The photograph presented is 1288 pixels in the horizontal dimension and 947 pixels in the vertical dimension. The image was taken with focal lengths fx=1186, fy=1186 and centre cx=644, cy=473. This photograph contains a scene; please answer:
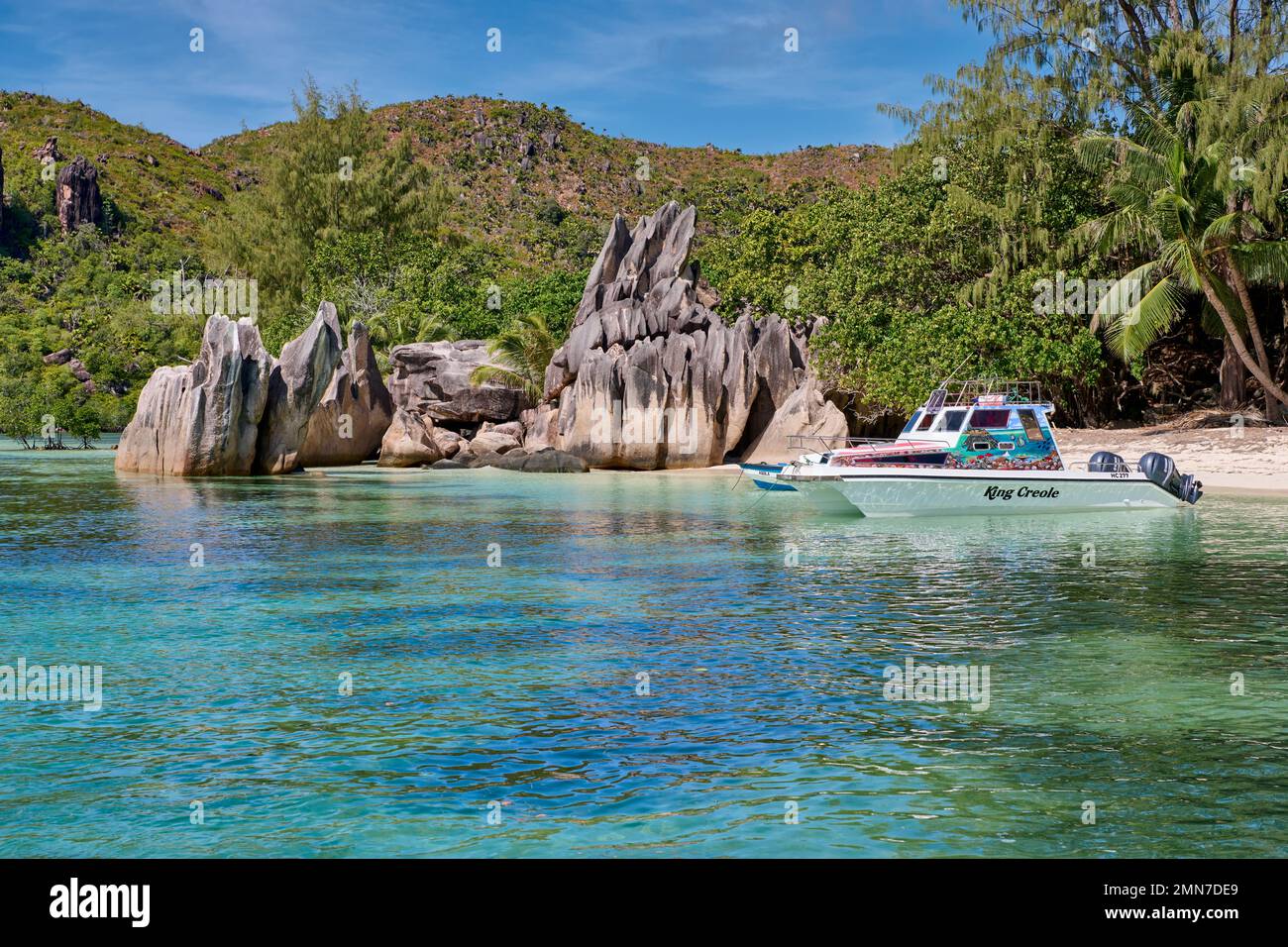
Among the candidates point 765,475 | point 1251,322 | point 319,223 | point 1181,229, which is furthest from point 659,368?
point 319,223

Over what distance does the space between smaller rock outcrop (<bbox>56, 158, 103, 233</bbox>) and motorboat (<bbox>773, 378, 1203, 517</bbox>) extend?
100783mm

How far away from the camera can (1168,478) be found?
25.0 metres

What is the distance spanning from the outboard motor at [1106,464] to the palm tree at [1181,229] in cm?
944

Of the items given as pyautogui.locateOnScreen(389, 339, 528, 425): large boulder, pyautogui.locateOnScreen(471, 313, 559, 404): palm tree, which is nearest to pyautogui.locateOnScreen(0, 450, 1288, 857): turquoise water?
pyautogui.locateOnScreen(471, 313, 559, 404): palm tree

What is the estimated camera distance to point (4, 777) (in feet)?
23.9

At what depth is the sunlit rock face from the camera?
4456 cm

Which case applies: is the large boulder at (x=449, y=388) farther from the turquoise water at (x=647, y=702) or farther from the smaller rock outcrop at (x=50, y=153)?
the smaller rock outcrop at (x=50, y=153)

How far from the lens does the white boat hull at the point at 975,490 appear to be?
24.1 meters

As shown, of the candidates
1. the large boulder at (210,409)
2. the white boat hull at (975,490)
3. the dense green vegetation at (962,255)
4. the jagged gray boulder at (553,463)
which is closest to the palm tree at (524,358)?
the dense green vegetation at (962,255)

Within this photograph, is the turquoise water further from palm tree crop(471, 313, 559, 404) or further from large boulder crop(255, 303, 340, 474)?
palm tree crop(471, 313, 559, 404)

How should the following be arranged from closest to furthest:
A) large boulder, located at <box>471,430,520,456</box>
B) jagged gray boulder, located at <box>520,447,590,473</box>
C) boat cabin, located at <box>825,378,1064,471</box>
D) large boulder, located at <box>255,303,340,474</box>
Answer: boat cabin, located at <box>825,378,1064,471</box> → large boulder, located at <box>255,303,340,474</box> → jagged gray boulder, located at <box>520,447,590,473</box> → large boulder, located at <box>471,430,520,456</box>
